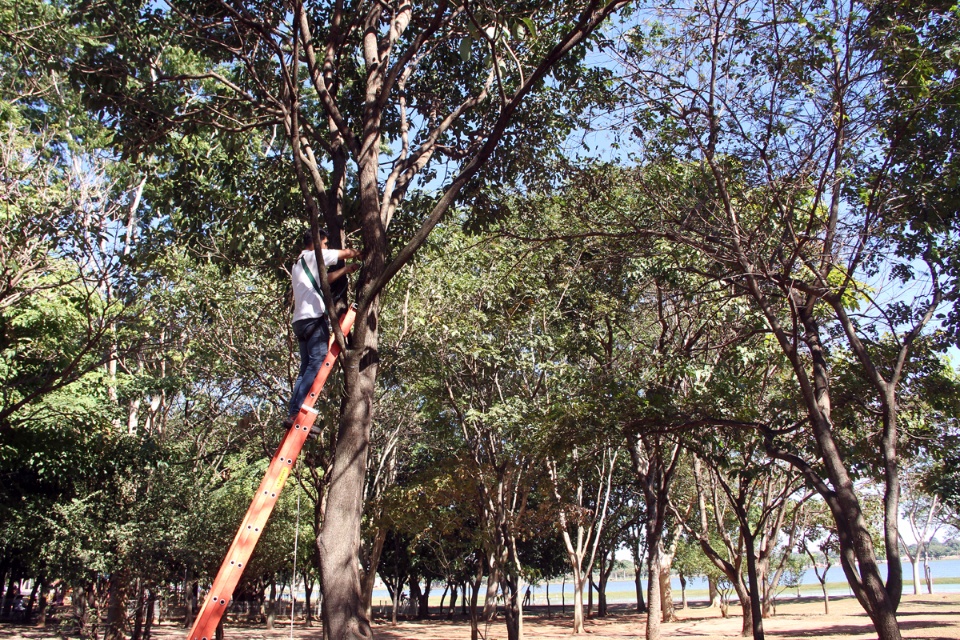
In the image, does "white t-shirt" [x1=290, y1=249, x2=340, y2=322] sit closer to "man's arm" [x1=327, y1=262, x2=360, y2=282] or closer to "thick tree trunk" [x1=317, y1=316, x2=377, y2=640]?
"man's arm" [x1=327, y1=262, x2=360, y2=282]

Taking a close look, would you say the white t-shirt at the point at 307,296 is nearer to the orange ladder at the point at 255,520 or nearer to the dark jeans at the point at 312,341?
the dark jeans at the point at 312,341

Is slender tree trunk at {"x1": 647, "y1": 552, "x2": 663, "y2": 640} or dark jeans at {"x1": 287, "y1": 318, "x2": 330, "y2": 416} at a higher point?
dark jeans at {"x1": 287, "y1": 318, "x2": 330, "y2": 416}

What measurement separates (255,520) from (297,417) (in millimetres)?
677

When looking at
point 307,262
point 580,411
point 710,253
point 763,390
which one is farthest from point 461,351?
point 307,262

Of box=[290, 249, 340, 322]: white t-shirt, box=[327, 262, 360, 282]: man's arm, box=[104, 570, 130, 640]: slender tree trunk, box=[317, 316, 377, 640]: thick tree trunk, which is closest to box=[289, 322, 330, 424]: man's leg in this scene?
box=[290, 249, 340, 322]: white t-shirt

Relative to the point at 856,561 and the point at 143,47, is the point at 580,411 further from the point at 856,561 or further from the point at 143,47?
the point at 143,47

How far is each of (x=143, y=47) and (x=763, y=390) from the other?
11.1 meters

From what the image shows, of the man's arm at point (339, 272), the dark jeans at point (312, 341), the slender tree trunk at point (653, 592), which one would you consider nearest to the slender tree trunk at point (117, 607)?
the slender tree trunk at point (653, 592)

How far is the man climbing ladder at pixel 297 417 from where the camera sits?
3.36 meters

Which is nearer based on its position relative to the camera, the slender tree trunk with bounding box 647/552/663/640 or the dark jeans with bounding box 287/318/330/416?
the dark jeans with bounding box 287/318/330/416

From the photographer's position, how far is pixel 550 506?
52.4 ft

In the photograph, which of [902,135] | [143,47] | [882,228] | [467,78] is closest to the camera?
[143,47]

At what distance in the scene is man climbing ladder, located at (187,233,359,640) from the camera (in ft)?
11.0

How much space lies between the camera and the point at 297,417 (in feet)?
13.4
